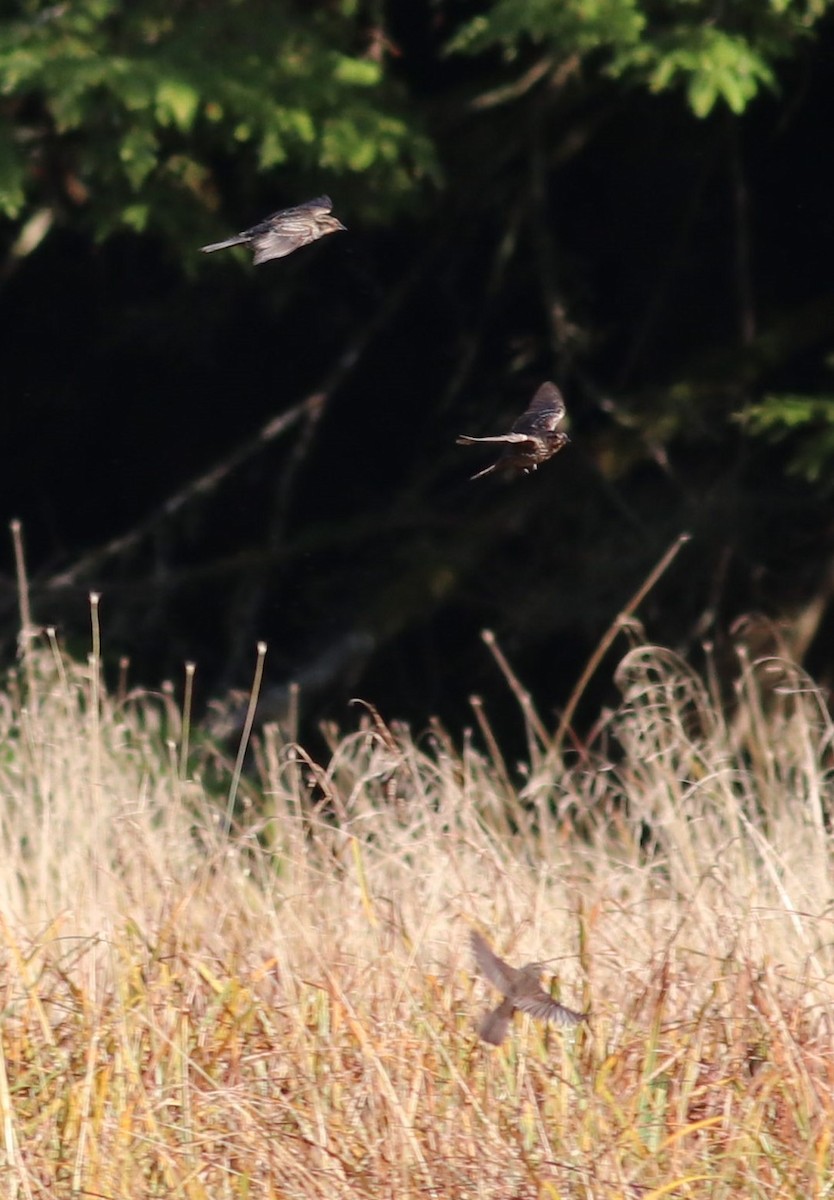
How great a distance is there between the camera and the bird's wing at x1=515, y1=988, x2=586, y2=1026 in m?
2.82

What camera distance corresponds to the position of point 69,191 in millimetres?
6691

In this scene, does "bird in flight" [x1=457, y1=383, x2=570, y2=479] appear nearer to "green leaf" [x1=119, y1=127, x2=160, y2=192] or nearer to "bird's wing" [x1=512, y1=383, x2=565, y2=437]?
"bird's wing" [x1=512, y1=383, x2=565, y2=437]

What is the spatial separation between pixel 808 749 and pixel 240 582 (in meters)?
4.47

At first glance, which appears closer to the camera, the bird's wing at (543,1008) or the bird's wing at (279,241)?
the bird's wing at (543,1008)

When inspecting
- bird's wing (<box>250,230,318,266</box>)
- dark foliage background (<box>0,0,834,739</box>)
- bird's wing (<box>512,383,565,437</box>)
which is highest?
bird's wing (<box>250,230,318,266</box>)

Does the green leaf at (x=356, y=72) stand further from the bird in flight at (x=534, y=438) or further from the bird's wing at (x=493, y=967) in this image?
the bird's wing at (x=493, y=967)

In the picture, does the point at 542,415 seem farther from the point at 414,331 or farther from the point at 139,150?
the point at 414,331

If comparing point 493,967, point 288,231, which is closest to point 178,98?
point 288,231

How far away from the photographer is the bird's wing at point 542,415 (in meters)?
2.92

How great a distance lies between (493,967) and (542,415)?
979 millimetres

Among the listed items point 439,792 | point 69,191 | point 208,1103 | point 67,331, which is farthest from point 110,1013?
point 67,331

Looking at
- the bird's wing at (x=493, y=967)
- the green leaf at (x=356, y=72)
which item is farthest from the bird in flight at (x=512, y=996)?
the green leaf at (x=356, y=72)

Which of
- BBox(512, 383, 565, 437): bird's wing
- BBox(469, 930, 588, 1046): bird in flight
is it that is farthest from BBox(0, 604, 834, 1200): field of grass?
BBox(512, 383, 565, 437): bird's wing

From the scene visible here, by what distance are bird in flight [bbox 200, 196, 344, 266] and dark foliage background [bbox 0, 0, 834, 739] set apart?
2158 mm
